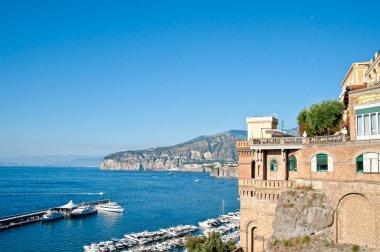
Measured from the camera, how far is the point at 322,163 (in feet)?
98.6

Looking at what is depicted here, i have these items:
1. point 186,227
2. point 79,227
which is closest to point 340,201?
point 186,227

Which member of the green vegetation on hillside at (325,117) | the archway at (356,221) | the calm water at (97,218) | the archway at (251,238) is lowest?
the calm water at (97,218)

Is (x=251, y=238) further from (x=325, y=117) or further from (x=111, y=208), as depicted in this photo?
(x=111, y=208)

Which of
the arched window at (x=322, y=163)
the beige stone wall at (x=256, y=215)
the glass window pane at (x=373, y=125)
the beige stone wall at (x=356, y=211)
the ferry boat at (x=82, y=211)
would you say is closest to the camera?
the beige stone wall at (x=356, y=211)

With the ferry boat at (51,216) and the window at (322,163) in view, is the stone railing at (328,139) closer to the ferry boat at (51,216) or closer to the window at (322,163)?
the window at (322,163)

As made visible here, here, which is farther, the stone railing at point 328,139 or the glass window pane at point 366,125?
the stone railing at point 328,139

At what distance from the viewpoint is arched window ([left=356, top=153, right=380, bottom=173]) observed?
26.6 metres

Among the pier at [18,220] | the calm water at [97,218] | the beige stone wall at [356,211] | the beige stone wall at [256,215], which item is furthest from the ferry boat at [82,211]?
the beige stone wall at [356,211]

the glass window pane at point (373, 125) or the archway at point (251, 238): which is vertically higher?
the glass window pane at point (373, 125)

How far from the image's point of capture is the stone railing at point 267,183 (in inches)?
1284

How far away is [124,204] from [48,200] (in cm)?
2991

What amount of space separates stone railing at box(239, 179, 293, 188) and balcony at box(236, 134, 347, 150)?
299 centimetres

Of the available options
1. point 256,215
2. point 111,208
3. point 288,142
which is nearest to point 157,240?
point 111,208

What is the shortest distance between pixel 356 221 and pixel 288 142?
325 inches
